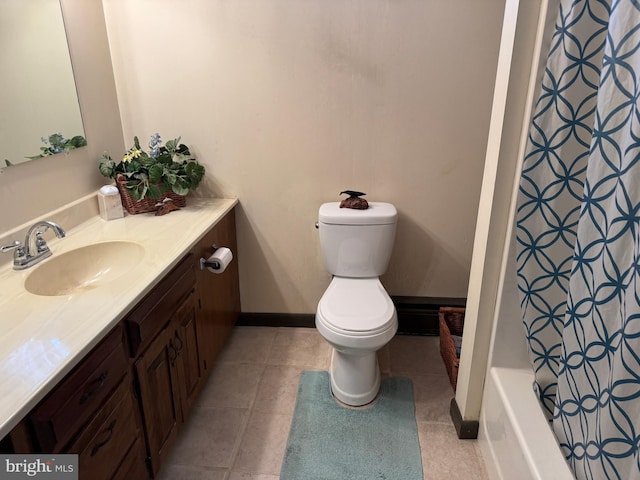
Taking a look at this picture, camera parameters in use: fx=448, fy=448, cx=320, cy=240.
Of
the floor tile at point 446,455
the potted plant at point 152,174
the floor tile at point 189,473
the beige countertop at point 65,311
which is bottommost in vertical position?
the floor tile at point 189,473

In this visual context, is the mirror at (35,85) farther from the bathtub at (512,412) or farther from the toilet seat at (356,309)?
the bathtub at (512,412)

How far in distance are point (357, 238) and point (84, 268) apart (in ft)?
4.02

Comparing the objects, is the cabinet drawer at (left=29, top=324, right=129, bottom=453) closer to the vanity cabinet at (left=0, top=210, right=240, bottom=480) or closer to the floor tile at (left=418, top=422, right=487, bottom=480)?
the vanity cabinet at (left=0, top=210, right=240, bottom=480)

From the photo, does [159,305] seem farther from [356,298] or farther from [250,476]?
[356,298]

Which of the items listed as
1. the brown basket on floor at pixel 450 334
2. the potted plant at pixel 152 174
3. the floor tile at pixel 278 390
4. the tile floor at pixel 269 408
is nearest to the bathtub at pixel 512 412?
the tile floor at pixel 269 408

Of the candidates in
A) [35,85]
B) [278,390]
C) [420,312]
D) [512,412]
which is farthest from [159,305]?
[420,312]

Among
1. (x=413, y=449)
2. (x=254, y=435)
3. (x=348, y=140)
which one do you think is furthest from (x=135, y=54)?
(x=413, y=449)

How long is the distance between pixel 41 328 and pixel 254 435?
1.05m

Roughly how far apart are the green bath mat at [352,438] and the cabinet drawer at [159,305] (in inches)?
30.0

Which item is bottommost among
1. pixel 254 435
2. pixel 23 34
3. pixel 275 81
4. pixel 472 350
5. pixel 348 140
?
pixel 254 435

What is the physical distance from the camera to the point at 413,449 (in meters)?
1.84

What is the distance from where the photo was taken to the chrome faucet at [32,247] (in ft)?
5.07

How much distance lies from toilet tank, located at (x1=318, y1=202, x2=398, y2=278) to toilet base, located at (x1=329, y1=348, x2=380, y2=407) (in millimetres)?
455

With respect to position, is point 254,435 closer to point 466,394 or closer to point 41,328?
point 466,394
